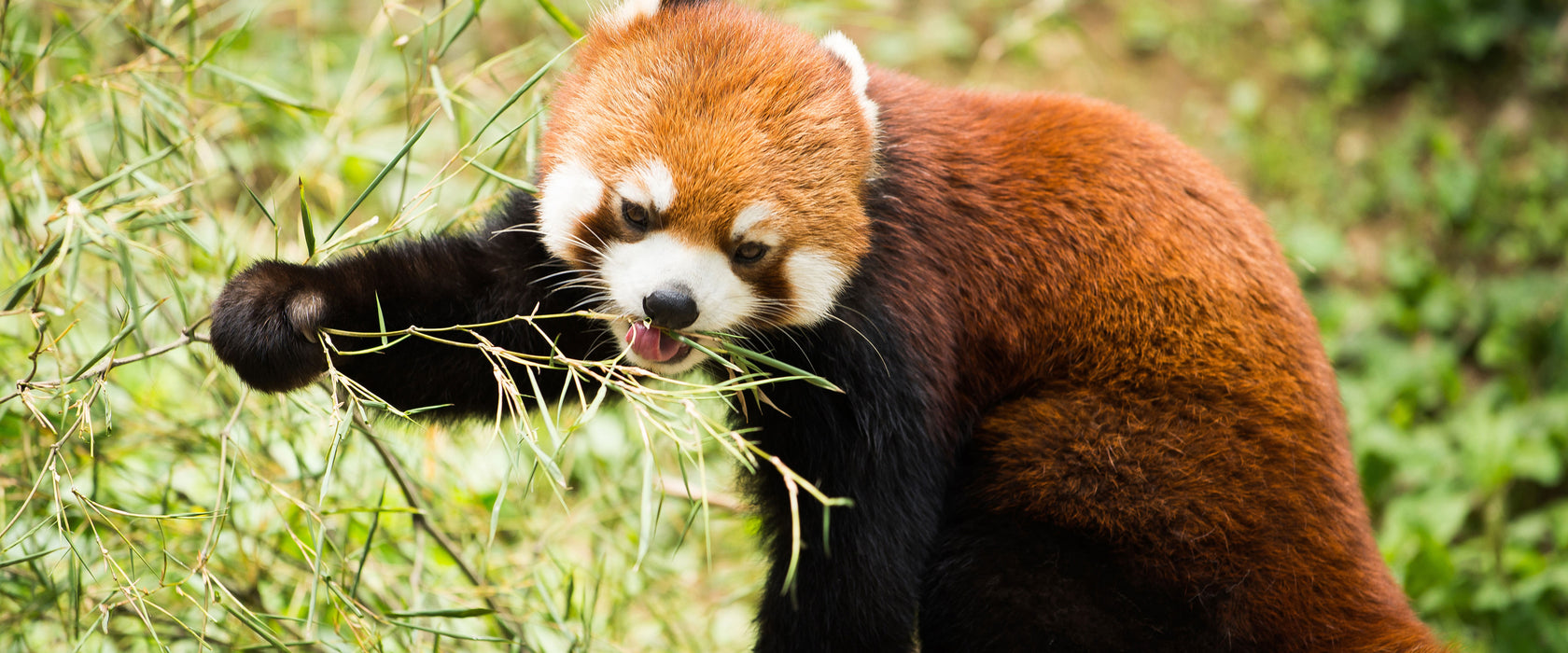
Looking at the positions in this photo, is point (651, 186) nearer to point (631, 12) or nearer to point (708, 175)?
point (708, 175)

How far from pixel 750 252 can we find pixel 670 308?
0.71 feet

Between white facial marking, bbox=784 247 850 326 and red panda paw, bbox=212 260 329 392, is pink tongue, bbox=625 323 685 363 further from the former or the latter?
red panda paw, bbox=212 260 329 392

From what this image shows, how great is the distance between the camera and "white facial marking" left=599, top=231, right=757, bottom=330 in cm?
212

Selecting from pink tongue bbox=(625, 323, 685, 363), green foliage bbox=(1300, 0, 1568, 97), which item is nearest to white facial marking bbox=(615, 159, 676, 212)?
pink tongue bbox=(625, 323, 685, 363)

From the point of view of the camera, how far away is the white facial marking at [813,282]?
225 cm

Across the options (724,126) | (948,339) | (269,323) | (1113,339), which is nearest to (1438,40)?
(1113,339)

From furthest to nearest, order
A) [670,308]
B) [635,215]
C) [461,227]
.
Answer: [461,227] < [635,215] < [670,308]

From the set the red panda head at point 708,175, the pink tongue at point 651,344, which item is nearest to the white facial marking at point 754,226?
the red panda head at point 708,175

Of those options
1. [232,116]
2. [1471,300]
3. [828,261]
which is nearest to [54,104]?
[232,116]

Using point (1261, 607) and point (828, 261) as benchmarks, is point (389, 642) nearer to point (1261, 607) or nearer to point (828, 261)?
point (828, 261)

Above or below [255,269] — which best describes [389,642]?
below

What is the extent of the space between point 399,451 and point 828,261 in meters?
1.63

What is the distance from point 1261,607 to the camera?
2447 millimetres

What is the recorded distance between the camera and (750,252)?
87.0 inches
